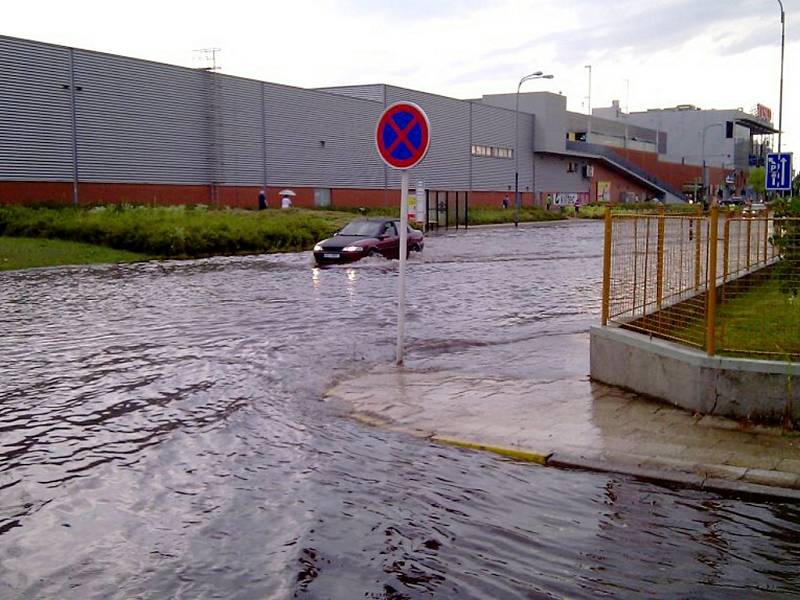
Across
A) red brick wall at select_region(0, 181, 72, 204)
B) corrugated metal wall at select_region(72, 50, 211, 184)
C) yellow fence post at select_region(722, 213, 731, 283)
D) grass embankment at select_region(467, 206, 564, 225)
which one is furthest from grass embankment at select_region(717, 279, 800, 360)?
grass embankment at select_region(467, 206, 564, 225)

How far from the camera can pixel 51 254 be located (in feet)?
91.8

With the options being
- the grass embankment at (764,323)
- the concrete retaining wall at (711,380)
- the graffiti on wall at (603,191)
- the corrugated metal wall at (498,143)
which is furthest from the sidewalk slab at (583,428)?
the graffiti on wall at (603,191)

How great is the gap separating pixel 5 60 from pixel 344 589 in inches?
1576

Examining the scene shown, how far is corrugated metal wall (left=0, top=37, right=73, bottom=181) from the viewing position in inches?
1549

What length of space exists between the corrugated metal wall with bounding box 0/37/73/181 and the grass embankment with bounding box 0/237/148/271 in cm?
992

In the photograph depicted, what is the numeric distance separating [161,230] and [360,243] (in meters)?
8.20

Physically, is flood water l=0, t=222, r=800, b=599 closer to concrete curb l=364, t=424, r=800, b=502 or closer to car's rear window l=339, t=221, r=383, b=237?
concrete curb l=364, t=424, r=800, b=502

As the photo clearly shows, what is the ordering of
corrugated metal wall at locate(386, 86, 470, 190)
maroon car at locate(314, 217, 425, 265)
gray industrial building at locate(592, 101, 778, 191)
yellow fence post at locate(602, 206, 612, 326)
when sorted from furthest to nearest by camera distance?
gray industrial building at locate(592, 101, 778, 191) < corrugated metal wall at locate(386, 86, 470, 190) < maroon car at locate(314, 217, 425, 265) < yellow fence post at locate(602, 206, 612, 326)

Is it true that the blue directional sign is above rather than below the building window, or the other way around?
below

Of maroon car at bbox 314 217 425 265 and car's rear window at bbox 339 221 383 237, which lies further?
car's rear window at bbox 339 221 383 237

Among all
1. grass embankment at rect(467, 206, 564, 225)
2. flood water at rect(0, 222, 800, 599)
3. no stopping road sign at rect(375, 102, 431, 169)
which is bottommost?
flood water at rect(0, 222, 800, 599)

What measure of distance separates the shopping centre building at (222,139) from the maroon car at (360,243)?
19428 millimetres

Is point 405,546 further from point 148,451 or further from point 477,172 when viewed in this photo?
point 477,172

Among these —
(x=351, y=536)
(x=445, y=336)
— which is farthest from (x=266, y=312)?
(x=351, y=536)
